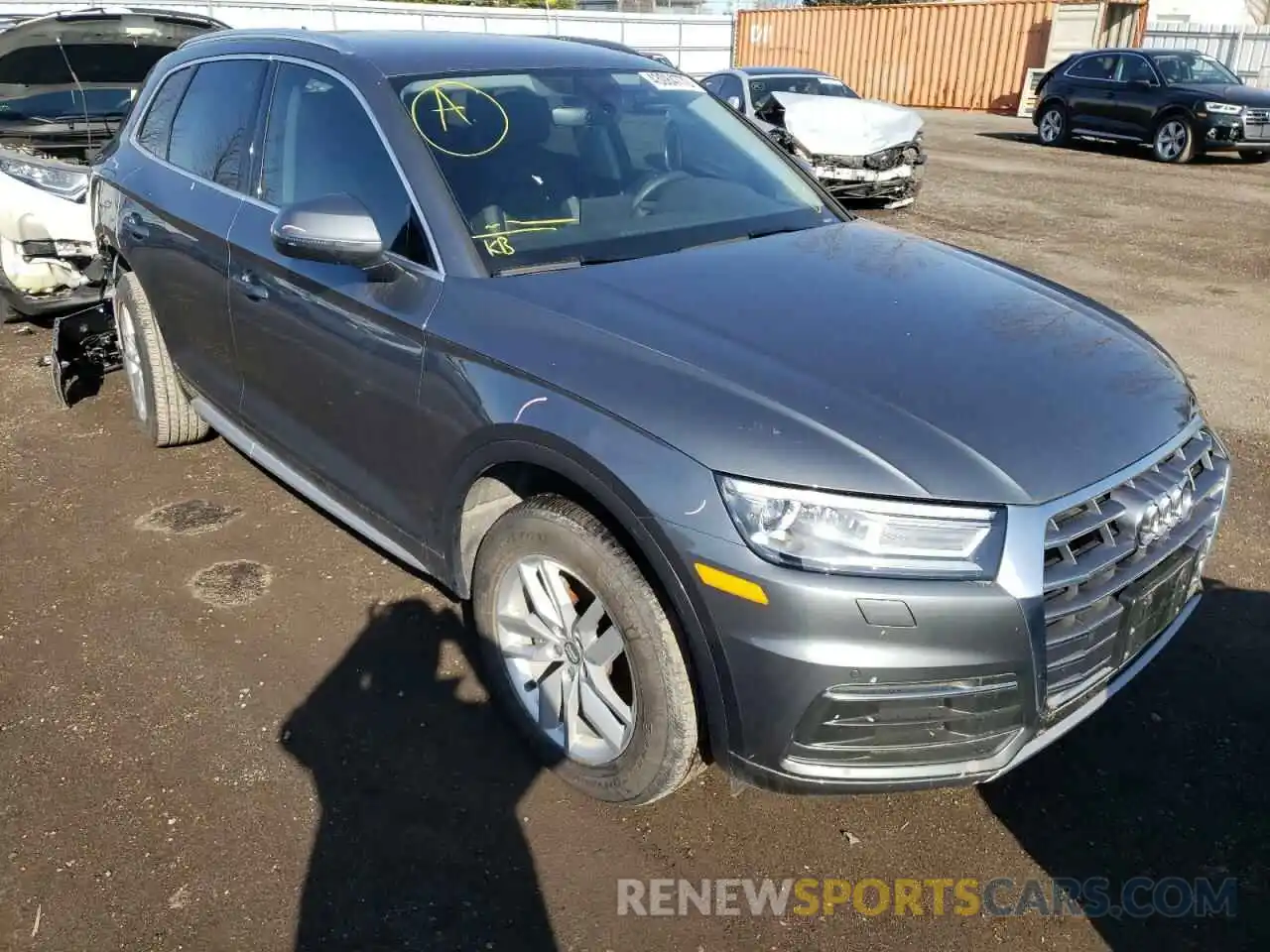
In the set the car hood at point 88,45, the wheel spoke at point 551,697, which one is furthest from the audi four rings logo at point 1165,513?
the car hood at point 88,45

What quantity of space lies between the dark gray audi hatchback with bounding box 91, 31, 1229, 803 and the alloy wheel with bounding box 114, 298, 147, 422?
3.36 feet

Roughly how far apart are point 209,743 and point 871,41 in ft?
98.0

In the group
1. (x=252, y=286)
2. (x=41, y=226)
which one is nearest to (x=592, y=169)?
(x=252, y=286)

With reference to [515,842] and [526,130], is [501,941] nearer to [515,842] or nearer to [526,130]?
[515,842]

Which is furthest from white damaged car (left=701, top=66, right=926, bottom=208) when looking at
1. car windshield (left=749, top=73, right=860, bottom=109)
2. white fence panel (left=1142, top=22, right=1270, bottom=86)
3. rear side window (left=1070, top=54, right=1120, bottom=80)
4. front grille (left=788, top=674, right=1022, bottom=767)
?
white fence panel (left=1142, top=22, right=1270, bottom=86)

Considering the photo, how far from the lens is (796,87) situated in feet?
39.3

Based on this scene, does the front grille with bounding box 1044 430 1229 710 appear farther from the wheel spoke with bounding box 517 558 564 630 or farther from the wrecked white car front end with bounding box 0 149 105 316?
the wrecked white car front end with bounding box 0 149 105 316

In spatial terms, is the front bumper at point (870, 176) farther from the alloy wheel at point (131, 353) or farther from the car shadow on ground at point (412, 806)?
the car shadow on ground at point (412, 806)

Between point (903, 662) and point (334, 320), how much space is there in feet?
6.34

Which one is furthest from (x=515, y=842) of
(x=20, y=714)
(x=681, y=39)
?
(x=681, y=39)

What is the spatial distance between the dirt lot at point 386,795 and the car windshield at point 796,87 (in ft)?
28.3

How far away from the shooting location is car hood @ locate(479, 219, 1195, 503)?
2.12m

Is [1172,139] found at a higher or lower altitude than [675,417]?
lower

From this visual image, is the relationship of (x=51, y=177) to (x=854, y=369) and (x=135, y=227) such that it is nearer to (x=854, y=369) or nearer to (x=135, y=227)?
(x=135, y=227)
